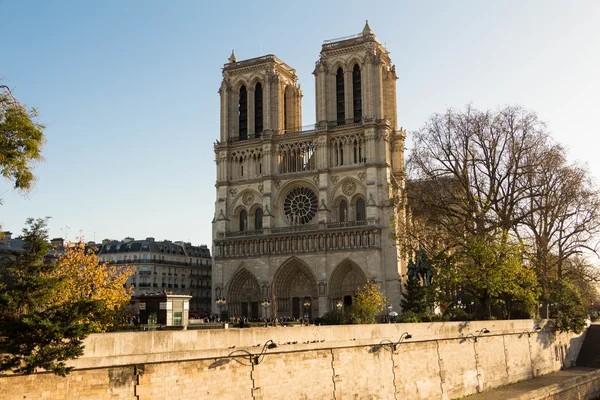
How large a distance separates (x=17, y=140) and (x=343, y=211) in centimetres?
4273

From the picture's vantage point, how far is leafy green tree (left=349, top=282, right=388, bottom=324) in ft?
101

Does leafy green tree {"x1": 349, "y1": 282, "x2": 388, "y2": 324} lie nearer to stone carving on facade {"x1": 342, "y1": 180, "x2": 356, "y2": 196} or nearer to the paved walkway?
the paved walkway

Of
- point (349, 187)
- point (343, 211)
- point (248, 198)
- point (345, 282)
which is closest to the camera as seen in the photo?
point (345, 282)

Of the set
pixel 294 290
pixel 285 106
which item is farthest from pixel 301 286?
pixel 285 106

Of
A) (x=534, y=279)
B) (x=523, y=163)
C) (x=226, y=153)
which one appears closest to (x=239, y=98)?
(x=226, y=153)

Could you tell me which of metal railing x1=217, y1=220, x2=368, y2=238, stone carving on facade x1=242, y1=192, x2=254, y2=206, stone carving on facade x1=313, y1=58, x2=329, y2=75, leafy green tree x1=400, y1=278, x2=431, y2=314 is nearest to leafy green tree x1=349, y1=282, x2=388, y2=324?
leafy green tree x1=400, y1=278, x2=431, y2=314

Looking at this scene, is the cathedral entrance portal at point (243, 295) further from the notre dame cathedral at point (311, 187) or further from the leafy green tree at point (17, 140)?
the leafy green tree at point (17, 140)

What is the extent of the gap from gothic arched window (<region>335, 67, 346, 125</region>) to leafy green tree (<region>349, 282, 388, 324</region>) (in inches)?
573

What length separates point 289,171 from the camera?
191 ft

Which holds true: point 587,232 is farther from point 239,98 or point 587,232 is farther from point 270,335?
point 239,98

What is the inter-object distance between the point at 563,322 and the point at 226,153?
105ft

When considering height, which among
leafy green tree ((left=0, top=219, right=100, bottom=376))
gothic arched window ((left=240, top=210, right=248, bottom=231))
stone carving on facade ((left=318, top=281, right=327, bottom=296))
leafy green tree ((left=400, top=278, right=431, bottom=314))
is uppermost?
gothic arched window ((left=240, top=210, right=248, bottom=231))

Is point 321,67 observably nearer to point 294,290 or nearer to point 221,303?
point 294,290

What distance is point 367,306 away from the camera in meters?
37.8
